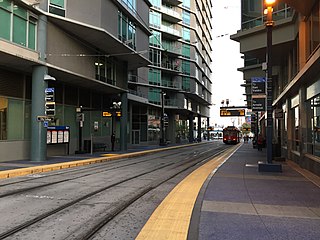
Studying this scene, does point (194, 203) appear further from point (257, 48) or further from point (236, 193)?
point (257, 48)

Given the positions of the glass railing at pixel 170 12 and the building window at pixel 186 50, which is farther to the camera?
the building window at pixel 186 50

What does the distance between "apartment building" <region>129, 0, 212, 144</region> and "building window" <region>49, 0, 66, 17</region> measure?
88.2 ft

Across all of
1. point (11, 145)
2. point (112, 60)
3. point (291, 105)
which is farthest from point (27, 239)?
point (112, 60)

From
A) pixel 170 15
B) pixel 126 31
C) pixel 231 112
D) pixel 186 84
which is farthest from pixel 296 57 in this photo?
pixel 231 112

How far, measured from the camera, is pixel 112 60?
32.7m

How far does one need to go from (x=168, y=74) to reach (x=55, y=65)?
145 feet

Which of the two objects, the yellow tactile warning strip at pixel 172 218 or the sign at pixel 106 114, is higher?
the sign at pixel 106 114

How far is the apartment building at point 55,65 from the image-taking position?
20.2 m

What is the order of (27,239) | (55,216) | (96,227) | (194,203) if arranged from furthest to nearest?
(194,203)
(55,216)
(96,227)
(27,239)

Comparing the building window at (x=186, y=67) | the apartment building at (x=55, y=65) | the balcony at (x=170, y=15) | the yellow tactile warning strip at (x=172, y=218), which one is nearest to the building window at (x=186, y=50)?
the building window at (x=186, y=67)

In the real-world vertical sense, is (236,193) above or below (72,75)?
below

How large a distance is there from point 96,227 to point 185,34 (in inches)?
2572

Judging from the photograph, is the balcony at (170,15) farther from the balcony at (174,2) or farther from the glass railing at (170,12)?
the balcony at (174,2)

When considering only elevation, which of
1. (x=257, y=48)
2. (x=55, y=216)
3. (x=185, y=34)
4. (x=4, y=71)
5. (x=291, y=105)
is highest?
(x=185, y=34)
